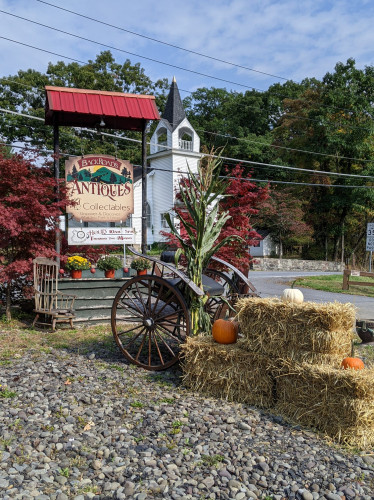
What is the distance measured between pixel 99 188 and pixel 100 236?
3.00ft

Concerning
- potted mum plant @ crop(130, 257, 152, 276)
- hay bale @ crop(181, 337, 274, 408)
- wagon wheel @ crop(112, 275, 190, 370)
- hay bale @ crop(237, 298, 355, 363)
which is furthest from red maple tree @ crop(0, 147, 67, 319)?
hay bale @ crop(237, 298, 355, 363)

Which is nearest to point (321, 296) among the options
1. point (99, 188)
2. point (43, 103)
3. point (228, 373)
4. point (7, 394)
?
point (99, 188)

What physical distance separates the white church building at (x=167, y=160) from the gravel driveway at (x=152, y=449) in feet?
75.0

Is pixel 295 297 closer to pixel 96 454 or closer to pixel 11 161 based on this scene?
pixel 96 454

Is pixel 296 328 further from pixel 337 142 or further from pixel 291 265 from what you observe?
pixel 337 142

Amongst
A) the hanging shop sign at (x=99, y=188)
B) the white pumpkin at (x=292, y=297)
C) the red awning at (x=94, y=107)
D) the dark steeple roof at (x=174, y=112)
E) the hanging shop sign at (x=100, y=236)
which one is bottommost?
the white pumpkin at (x=292, y=297)

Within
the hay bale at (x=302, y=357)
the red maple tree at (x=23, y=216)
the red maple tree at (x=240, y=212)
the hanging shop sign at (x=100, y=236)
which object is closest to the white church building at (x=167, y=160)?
the red maple tree at (x=240, y=212)

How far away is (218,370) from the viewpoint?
4.31 meters

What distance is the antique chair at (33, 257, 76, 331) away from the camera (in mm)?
7098

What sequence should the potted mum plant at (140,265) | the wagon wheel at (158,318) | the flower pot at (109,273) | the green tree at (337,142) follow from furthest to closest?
the green tree at (337,142), the flower pot at (109,273), the potted mum plant at (140,265), the wagon wheel at (158,318)

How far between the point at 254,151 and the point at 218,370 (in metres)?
30.7

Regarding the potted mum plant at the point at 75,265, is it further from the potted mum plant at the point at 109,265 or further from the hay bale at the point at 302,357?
the hay bale at the point at 302,357

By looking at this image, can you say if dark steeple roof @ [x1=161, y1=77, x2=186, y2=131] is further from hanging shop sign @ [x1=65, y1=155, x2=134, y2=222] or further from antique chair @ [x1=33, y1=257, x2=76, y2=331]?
antique chair @ [x1=33, y1=257, x2=76, y2=331]

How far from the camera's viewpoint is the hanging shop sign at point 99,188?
26.3 ft
